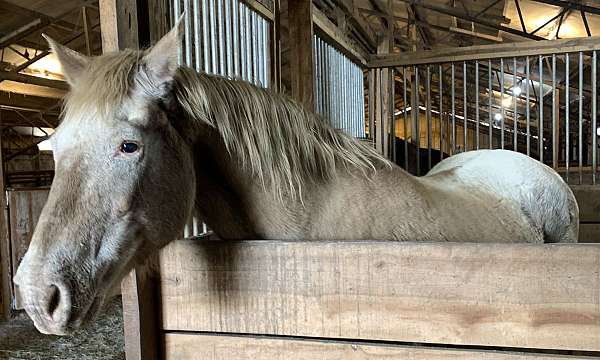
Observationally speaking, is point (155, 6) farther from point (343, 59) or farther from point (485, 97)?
point (485, 97)

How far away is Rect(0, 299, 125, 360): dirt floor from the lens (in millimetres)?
2896

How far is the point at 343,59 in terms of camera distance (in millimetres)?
3629

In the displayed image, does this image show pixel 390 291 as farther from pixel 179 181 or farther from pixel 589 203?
pixel 589 203

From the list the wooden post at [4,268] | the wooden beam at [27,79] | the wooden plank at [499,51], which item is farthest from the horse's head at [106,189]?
Answer: the wooden beam at [27,79]

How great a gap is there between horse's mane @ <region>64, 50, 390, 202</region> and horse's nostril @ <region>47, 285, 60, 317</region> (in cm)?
34

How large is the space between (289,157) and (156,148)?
318 millimetres

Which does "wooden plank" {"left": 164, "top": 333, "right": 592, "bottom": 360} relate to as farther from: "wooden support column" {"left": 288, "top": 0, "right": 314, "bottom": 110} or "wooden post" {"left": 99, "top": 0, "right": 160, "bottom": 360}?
"wooden support column" {"left": 288, "top": 0, "right": 314, "bottom": 110}

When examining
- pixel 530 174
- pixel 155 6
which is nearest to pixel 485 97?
pixel 530 174

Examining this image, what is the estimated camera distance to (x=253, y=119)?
3.67ft

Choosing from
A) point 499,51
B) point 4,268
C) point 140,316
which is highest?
point 499,51

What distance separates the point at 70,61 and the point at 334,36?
2368 millimetres

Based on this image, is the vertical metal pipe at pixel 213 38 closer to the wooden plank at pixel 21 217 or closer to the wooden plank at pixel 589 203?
the wooden plank at pixel 589 203

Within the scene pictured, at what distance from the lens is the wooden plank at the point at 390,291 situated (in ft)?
2.68

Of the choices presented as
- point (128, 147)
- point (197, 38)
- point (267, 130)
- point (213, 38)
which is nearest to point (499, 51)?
point (213, 38)
